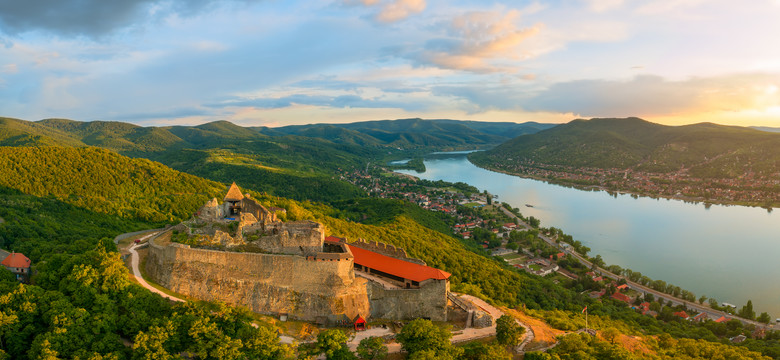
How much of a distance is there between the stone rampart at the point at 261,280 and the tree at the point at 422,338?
3219mm

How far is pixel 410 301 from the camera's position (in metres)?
22.3

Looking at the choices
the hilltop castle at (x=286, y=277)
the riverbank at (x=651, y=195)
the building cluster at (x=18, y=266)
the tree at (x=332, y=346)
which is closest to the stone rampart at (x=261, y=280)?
the hilltop castle at (x=286, y=277)

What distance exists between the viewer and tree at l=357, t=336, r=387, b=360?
1820 cm

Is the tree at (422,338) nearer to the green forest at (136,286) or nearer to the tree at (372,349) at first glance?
the tree at (372,349)

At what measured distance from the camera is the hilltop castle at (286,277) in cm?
2047

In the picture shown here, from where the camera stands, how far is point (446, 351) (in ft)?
61.3

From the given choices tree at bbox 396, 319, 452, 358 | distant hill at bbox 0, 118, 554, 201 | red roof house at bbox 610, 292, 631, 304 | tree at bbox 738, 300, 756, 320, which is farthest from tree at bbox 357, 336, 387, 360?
distant hill at bbox 0, 118, 554, 201

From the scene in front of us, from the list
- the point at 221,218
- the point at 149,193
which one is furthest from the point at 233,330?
the point at 149,193

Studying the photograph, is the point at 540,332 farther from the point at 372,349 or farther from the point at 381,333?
the point at 372,349

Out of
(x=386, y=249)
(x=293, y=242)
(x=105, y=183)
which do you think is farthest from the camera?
(x=105, y=183)

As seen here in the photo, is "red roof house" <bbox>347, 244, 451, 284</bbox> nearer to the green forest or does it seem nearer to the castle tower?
the green forest

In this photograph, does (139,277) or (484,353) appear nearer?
(484,353)

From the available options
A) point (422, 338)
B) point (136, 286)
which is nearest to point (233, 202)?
point (136, 286)

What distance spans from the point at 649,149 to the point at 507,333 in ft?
490
